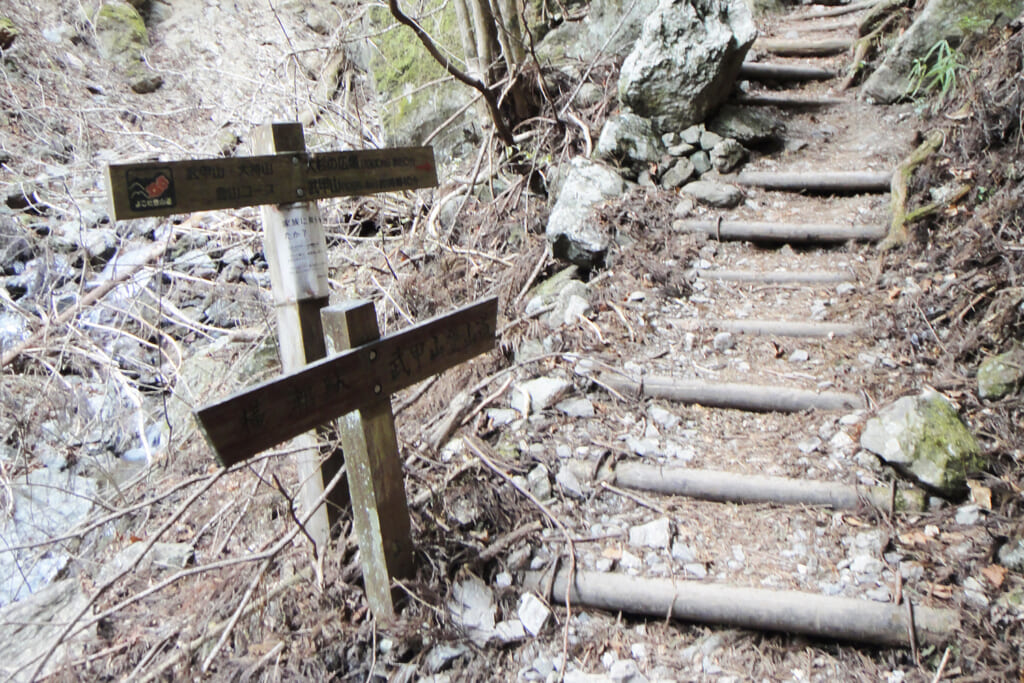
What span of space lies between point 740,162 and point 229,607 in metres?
4.90

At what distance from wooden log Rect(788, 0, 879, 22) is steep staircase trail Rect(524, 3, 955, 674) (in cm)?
311

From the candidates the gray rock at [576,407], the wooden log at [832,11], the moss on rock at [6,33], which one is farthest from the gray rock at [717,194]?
the moss on rock at [6,33]

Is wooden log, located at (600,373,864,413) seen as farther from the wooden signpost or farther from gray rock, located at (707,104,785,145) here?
gray rock, located at (707,104,785,145)

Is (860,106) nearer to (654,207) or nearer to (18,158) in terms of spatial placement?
(654,207)

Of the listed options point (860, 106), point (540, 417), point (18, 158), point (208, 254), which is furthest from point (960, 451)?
point (18, 158)

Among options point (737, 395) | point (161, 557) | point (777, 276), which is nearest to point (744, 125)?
point (777, 276)

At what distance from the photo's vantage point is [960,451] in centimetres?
278

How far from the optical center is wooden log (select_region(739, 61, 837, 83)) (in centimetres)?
677

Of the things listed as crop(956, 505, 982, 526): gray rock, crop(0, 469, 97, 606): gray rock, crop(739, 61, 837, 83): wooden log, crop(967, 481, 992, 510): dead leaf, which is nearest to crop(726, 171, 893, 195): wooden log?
crop(739, 61, 837, 83): wooden log

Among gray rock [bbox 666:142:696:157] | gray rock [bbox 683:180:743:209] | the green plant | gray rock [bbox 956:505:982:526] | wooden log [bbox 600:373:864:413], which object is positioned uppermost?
the green plant

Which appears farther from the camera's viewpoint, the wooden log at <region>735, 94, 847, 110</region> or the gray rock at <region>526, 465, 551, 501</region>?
the wooden log at <region>735, 94, 847, 110</region>

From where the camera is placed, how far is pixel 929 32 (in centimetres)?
546

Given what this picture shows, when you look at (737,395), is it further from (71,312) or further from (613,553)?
(71,312)

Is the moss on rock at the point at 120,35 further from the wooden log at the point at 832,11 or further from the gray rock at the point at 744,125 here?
the wooden log at the point at 832,11
